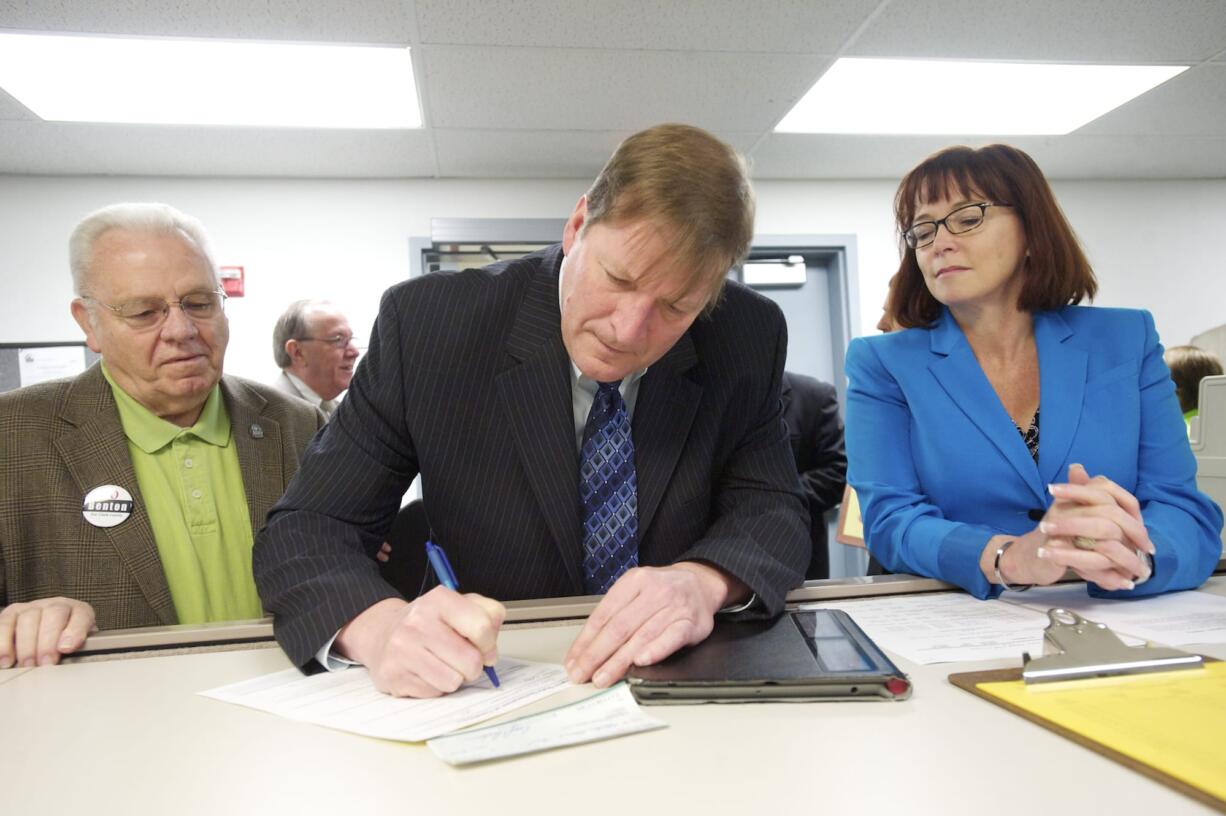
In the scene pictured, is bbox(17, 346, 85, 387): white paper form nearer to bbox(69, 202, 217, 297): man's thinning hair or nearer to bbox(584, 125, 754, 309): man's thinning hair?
bbox(69, 202, 217, 297): man's thinning hair

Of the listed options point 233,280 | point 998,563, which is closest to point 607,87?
point 233,280

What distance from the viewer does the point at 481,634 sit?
777mm

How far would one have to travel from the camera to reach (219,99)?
3387 millimetres

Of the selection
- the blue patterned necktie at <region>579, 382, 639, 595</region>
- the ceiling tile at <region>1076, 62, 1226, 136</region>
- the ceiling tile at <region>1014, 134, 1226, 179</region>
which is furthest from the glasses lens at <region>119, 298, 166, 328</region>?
the ceiling tile at <region>1014, 134, 1226, 179</region>

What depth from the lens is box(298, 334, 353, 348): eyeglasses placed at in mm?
3639

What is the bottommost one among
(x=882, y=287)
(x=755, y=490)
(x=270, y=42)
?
(x=755, y=490)

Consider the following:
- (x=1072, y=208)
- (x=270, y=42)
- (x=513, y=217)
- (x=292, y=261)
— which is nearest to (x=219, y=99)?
(x=270, y=42)

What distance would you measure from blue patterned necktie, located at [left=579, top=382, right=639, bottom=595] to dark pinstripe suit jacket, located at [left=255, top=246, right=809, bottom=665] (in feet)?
0.07

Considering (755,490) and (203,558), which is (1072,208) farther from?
(203,558)

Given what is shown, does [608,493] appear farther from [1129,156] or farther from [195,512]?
[1129,156]

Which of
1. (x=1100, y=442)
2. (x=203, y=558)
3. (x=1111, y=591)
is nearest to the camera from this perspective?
(x=1111, y=591)

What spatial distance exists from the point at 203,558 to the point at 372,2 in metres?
2.00

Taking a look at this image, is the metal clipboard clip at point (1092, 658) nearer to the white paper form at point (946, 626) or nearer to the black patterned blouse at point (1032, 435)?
the white paper form at point (946, 626)

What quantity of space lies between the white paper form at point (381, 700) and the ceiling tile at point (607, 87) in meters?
2.72
